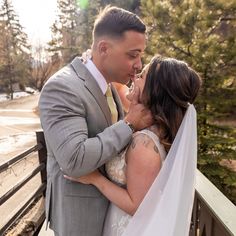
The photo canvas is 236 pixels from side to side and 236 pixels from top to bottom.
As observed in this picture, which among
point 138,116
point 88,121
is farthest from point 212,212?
point 88,121

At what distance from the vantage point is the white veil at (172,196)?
1.40 m

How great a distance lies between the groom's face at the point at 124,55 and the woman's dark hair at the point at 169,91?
A: 192 millimetres

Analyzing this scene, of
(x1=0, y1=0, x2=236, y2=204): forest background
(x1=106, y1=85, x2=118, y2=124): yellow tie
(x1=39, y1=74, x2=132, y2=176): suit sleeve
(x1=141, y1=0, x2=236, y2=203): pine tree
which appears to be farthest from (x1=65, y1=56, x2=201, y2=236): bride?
(x1=141, y1=0, x2=236, y2=203): pine tree

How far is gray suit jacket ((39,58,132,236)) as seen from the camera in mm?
1289

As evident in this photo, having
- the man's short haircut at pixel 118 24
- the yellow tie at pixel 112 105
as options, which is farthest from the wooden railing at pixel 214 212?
the man's short haircut at pixel 118 24

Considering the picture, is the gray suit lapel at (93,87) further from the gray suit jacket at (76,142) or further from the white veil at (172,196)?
the white veil at (172,196)

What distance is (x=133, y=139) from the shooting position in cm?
141

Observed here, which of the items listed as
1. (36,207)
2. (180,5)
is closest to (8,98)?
(180,5)

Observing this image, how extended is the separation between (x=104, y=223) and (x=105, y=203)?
4.1 inches

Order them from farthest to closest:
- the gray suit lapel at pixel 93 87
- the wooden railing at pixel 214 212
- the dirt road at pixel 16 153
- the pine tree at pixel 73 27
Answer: the pine tree at pixel 73 27, the dirt road at pixel 16 153, the wooden railing at pixel 214 212, the gray suit lapel at pixel 93 87

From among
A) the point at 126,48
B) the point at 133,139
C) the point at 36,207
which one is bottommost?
the point at 36,207

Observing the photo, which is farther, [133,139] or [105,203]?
[105,203]

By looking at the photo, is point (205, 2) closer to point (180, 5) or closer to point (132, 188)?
point (180, 5)

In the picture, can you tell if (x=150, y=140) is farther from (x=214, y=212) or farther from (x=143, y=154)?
(x=214, y=212)
